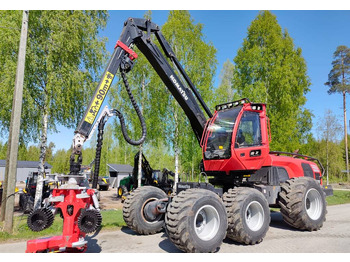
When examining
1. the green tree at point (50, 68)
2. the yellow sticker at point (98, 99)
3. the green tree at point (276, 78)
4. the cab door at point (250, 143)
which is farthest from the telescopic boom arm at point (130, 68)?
the green tree at point (276, 78)

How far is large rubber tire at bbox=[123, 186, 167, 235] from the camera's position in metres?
6.71

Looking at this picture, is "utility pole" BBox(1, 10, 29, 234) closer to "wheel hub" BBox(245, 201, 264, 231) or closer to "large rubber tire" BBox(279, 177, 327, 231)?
"wheel hub" BBox(245, 201, 264, 231)

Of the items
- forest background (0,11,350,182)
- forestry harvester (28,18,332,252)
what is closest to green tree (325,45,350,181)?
forest background (0,11,350,182)

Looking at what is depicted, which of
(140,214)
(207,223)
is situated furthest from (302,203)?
(140,214)

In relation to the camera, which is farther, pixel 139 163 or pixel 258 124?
pixel 139 163

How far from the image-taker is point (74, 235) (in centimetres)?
463

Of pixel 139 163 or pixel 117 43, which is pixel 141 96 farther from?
pixel 117 43

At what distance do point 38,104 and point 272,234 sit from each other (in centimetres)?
987

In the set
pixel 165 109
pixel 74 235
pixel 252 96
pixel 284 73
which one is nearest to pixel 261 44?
pixel 284 73

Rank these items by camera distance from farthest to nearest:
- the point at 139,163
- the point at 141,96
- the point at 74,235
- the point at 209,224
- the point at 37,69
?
the point at 141,96, the point at 139,163, the point at 37,69, the point at 209,224, the point at 74,235

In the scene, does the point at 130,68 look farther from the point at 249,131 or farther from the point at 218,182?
the point at 218,182

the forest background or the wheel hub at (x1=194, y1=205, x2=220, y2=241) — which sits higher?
the forest background

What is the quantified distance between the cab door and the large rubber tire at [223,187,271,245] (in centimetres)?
101

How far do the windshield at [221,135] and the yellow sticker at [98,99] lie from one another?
120 inches
